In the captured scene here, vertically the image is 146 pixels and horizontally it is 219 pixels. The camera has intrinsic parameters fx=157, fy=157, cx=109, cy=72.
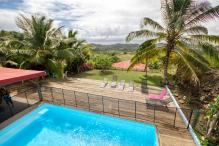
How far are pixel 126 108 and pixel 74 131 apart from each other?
3594 mm

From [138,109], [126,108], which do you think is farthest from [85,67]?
[138,109]

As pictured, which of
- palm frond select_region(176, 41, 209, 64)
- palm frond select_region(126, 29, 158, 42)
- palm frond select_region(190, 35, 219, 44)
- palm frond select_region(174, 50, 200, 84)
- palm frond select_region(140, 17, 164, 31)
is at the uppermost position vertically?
palm frond select_region(140, 17, 164, 31)

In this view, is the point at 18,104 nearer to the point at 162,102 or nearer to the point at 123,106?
the point at 123,106

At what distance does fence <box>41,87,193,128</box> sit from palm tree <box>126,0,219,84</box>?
3.08 m

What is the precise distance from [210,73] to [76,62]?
592 inches

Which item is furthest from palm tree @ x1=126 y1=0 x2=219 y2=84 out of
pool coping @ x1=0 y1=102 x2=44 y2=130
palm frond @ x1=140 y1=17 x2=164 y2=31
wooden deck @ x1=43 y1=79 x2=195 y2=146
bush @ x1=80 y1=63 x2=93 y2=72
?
bush @ x1=80 y1=63 x2=93 y2=72

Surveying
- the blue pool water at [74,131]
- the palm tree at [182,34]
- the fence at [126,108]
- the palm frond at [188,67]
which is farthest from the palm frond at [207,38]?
the blue pool water at [74,131]

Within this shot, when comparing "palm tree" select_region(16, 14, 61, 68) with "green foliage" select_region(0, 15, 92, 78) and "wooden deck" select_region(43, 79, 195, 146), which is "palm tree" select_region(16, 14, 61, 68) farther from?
"wooden deck" select_region(43, 79, 195, 146)

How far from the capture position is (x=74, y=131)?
9.55 metres

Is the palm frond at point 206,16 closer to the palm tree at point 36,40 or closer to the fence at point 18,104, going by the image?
the palm tree at point 36,40

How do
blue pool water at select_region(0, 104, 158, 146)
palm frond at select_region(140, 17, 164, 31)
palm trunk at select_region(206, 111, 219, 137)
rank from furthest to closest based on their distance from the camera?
palm frond at select_region(140, 17, 164, 31) → blue pool water at select_region(0, 104, 158, 146) → palm trunk at select_region(206, 111, 219, 137)

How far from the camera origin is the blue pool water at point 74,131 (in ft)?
27.8

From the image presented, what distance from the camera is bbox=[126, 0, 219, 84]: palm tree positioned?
36.4ft

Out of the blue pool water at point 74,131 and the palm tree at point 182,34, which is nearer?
the blue pool water at point 74,131
